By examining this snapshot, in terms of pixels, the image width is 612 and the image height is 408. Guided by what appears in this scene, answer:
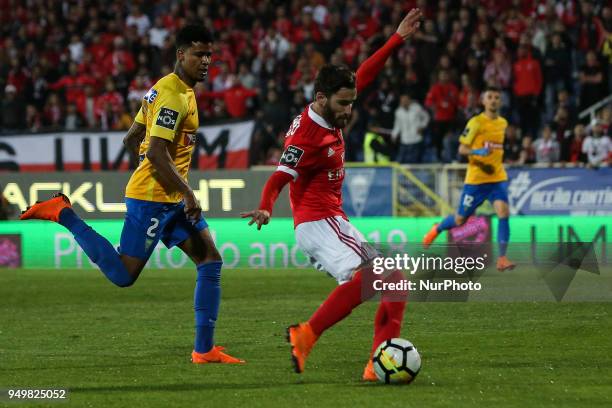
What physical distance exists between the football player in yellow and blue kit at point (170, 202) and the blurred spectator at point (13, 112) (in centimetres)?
1557

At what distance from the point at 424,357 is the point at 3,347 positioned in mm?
3502

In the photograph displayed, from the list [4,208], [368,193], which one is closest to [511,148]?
[368,193]

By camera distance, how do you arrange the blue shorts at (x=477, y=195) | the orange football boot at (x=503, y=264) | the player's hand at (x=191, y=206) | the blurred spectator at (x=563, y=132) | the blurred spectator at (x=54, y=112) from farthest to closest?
the blurred spectator at (x=54, y=112), the blurred spectator at (x=563, y=132), the orange football boot at (x=503, y=264), the blue shorts at (x=477, y=195), the player's hand at (x=191, y=206)

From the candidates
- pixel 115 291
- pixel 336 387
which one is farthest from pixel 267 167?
pixel 336 387

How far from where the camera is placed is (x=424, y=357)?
8.95 m

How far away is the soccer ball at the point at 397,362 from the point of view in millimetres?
7586

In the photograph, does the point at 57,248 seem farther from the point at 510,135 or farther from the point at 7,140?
the point at 510,135

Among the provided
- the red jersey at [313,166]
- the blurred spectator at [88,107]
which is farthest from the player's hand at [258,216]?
the blurred spectator at [88,107]

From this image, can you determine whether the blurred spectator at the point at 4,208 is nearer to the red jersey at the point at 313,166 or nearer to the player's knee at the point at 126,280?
the player's knee at the point at 126,280

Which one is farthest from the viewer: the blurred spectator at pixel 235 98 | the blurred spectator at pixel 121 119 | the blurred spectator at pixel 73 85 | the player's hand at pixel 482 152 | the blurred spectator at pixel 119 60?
the blurred spectator at pixel 119 60

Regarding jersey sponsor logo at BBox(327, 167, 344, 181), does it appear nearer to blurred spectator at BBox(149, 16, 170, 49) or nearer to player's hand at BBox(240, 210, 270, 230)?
player's hand at BBox(240, 210, 270, 230)

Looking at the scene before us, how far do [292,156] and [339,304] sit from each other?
39.9 inches

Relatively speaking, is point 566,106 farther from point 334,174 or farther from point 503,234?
point 334,174

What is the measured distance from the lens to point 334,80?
7824mm
